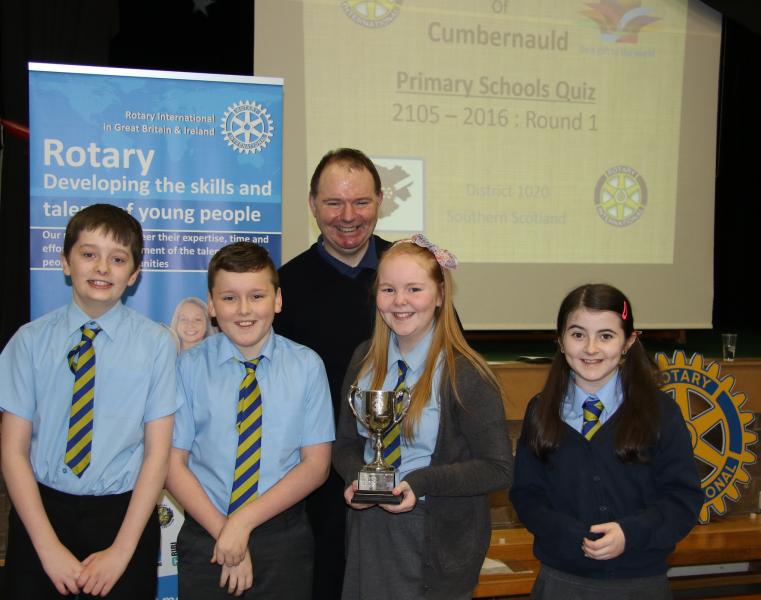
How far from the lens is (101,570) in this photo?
89.7 inches

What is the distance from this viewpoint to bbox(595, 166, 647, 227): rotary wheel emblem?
5621 millimetres

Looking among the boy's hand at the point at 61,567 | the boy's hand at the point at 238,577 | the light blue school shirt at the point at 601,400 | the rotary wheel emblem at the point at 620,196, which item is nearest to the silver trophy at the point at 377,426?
the boy's hand at the point at 238,577

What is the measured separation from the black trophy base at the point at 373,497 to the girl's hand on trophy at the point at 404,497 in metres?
0.01

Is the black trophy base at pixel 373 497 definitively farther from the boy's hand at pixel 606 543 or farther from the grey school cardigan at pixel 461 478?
the boy's hand at pixel 606 543

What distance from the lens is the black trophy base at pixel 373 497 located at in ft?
7.13

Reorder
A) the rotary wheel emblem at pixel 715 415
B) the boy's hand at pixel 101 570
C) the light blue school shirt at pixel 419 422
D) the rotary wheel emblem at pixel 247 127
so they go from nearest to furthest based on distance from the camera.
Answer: the boy's hand at pixel 101 570, the light blue school shirt at pixel 419 422, the rotary wheel emblem at pixel 247 127, the rotary wheel emblem at pixel 715 415

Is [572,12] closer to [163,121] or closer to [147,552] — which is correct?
[163,121]

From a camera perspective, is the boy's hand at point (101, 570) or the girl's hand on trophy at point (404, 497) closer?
the girl's hand on trophy at point (404, 497)

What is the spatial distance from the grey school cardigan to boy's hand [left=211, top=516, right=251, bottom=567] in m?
0.35

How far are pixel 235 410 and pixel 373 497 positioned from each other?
21.3 inches

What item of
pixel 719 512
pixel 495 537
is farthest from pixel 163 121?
pixel 719 512

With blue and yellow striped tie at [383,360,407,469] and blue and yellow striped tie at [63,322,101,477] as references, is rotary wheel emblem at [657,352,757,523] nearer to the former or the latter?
blue and yellow striped tie at [383,360,407,469]

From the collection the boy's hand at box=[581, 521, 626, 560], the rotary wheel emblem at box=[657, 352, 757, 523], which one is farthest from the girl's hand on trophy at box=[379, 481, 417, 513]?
the rotary wheel emblem at box=[657, 352, 757, 523]

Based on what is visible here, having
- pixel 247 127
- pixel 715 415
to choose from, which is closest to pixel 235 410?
pixel 247 127
